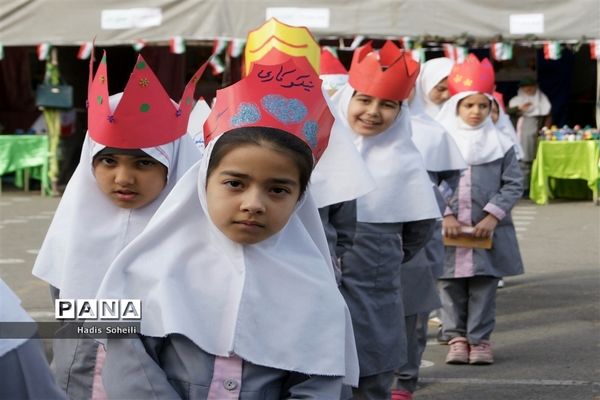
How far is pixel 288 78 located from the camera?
346 cm

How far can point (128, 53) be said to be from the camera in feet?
75.3

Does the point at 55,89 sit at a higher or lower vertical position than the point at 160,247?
lower

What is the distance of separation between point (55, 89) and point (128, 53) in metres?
4.96

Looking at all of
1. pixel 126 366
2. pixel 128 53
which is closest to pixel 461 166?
pixel 126 366

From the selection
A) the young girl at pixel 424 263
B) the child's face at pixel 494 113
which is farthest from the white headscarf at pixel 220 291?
the child's face at pixel 494 113

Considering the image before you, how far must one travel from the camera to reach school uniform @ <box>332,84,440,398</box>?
552 cm

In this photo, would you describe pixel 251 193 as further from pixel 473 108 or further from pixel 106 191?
pixel 473 108

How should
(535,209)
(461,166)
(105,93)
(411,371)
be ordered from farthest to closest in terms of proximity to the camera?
(535,209)
(461,166)
(411,371)
(105,93)

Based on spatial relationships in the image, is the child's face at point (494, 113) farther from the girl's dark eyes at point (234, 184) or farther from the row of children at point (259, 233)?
the girl's dark eyes at point (234, 184)

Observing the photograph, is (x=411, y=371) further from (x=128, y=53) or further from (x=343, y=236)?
(x=128, y=53)

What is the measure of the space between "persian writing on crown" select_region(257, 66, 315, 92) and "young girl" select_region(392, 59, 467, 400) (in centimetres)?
295

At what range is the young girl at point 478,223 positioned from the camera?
7.66 metres

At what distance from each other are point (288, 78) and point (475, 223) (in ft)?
14.7

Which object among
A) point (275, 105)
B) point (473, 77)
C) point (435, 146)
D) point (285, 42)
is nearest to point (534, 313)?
point (473, 77)
